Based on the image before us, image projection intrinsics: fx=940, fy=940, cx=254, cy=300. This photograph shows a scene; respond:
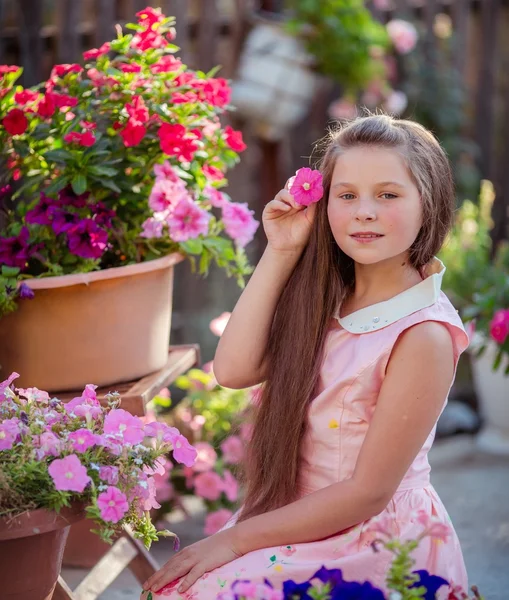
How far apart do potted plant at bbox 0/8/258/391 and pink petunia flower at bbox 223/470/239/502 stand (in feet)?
2.76

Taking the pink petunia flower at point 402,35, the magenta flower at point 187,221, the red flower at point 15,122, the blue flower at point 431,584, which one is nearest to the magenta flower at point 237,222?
the magenta flower at point 187,221

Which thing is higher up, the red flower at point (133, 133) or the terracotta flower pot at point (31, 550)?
the red flower at point (133, 133)

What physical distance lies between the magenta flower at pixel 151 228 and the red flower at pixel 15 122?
34cm

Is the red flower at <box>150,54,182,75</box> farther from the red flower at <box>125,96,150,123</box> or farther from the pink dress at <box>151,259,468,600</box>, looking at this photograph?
the pink dress at <box>151,259,468,600</box>

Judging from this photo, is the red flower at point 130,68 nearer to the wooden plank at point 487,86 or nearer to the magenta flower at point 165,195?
the magenta flower at point 165,195

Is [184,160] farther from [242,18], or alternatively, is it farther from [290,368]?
[242,18]

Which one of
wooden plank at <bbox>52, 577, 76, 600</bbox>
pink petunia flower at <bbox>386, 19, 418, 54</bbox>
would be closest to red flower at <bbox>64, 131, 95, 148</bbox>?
wooden plank at <bbox>52, 577, 76, 600</bbox>

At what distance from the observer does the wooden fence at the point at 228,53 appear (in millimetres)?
3814

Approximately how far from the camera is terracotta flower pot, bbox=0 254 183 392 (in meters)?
2.03

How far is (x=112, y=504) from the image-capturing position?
1.51 m

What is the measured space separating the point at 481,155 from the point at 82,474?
13.6 feet

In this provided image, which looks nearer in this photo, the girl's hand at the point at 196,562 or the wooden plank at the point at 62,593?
the girl's hand at the point at 196,562

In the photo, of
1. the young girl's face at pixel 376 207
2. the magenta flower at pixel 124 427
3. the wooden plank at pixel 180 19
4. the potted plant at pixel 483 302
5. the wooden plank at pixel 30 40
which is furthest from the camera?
the wooden plank at pixel 180 19

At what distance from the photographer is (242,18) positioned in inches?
166
